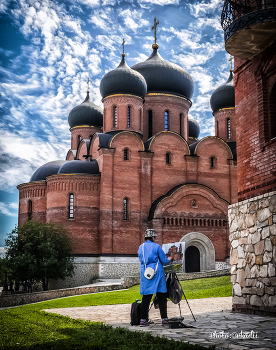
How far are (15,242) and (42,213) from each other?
530 cm

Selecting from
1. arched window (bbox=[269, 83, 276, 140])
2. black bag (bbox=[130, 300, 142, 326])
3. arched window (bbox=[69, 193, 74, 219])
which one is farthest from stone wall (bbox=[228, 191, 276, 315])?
arched window (bbox=[69, 193, 74, 219])

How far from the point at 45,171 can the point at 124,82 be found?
7623 millimetres

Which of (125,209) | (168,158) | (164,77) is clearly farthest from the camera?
(164,77)

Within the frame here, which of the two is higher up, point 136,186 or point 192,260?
point 136,186

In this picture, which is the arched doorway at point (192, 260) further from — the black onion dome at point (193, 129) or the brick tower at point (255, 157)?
the brick tower at point (255, 157)

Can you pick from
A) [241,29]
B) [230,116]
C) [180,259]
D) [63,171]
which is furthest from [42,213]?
[241,29]

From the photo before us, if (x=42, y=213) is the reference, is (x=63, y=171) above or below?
above

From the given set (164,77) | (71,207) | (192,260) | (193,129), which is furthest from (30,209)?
(193,129)

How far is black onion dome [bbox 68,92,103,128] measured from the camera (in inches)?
1340

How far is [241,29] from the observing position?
7840mm

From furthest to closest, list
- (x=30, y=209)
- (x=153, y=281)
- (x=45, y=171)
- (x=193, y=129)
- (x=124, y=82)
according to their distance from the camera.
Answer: (x=193, y=129)
(x=45, y=171)
(x=30, y=209)
(x=124, y=82)
(x=153, y=281)

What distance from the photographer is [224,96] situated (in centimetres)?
3281

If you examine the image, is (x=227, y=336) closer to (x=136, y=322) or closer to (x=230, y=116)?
(x=136, y=322)

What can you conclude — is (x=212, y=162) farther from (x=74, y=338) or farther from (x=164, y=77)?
(x=74, y=338)
